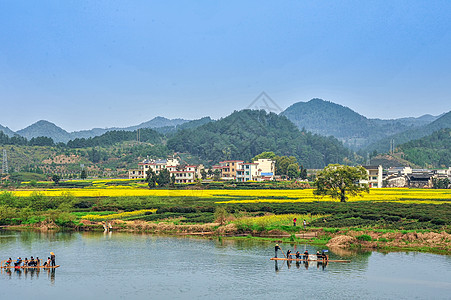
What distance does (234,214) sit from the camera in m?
55.9

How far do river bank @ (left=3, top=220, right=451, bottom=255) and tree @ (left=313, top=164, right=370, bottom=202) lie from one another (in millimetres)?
23291

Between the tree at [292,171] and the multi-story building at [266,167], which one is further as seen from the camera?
the multi-story building at [266,167]

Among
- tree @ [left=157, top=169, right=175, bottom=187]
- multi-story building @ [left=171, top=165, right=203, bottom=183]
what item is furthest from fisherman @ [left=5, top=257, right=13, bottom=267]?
multi-story building @ [left=171, top=165, right=203, bottom=183]

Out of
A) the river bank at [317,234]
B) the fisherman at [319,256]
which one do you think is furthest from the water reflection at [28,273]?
the fisherman at [319,256]

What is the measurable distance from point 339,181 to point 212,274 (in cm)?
3912

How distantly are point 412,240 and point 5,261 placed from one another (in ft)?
98.7

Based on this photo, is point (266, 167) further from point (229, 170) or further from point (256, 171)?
point (229, 170)

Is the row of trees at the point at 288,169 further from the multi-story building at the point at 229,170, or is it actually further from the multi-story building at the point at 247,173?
the multi-story building at the point at 229,170

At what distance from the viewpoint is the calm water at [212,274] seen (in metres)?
29.8

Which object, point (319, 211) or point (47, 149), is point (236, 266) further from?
point (47, 149)

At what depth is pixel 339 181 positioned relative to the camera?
69.5 m

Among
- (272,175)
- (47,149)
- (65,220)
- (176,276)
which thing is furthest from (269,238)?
(47,149)

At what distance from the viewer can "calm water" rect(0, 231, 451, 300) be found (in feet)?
97.9

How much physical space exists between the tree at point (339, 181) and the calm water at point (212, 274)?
91.8 feet
